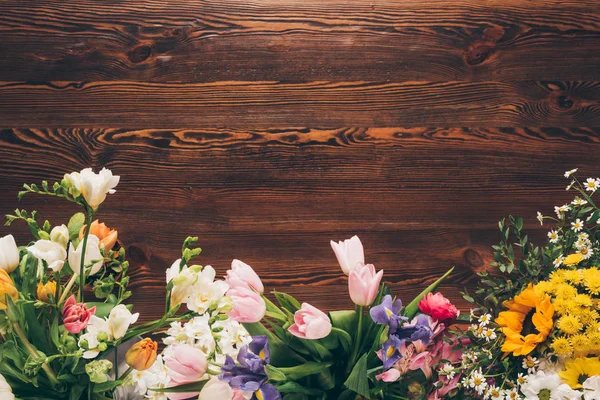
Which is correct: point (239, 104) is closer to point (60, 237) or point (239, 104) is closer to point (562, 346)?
point (60, 237)

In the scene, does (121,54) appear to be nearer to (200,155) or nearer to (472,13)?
(200,155)

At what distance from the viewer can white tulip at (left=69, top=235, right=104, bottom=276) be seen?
0.66 m

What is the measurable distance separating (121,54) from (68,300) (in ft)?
4.11

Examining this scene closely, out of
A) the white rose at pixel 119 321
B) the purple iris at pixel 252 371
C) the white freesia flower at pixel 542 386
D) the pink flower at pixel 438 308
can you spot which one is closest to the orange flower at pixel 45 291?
the white rose at pixel 119 321

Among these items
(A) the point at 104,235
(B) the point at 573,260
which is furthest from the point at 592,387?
(A) the point at 104,235

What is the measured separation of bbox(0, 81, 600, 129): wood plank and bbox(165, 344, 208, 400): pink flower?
3.79 feet

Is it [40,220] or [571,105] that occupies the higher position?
[571,105]

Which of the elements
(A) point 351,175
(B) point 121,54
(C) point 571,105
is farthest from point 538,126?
(B) point 121,54

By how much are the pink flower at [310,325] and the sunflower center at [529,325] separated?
0.26 m

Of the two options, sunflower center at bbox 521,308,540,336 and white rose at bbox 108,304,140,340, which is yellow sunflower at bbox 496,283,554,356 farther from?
white rose at bbox 108,304,140,340

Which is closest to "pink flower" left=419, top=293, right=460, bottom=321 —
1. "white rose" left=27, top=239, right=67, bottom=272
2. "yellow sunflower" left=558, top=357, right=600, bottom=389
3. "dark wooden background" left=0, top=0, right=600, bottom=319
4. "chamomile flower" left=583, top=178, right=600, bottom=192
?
"yellow sunflower" left=558, top=357, right=600, bottom=389

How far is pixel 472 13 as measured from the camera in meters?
1.75

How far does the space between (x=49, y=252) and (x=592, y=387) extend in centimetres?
63

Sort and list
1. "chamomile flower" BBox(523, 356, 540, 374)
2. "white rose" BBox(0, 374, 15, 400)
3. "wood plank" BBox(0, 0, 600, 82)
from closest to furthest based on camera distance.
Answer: "white rose" BBox(0, 374, 15, 400) → "chamomile flower" BBox(523, 356, 540, 374) → "wood plank" BBox(0, 0, 600, 82)
